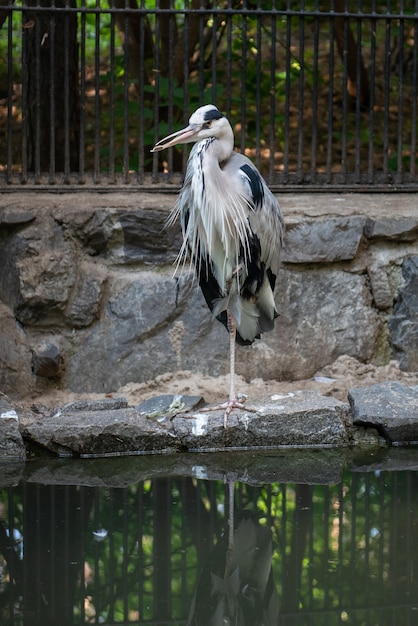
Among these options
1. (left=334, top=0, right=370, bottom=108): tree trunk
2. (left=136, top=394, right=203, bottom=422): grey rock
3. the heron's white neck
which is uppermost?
(left=334, top=0, right=370, bottom=108): tree trunk

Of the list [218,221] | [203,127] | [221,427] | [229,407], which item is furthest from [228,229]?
[221,427]

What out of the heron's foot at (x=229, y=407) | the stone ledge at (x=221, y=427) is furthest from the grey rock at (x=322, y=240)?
the heron's foot at (x=229, y=407)

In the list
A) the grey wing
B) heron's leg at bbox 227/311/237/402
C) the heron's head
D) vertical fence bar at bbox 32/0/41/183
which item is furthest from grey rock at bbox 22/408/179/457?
vertical fence bar at bbox 32/0/41/183

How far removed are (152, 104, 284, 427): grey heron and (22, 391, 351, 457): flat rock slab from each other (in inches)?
4.5

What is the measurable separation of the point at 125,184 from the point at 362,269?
1502mm

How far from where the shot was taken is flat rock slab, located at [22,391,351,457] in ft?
16.3

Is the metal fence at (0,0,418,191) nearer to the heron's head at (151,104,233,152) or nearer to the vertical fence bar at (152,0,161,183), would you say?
the vertical fence bar at (152,0,161,183)

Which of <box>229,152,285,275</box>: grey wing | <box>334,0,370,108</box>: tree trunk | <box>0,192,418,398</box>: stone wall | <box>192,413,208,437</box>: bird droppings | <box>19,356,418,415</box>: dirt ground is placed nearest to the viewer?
<box>192,413,208,437</box>: bird droppings

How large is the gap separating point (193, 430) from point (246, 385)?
81cm

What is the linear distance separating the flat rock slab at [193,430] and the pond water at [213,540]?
0.09m

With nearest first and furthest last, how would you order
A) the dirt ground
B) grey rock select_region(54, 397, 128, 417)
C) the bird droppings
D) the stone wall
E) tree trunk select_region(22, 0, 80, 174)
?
1. the bird droppings
2. grey rock select_region(54, 397, 128, 417)
3. the dirt ground
4. the stone wall
5. tree trunk select_region(22, 0, 80, 174)

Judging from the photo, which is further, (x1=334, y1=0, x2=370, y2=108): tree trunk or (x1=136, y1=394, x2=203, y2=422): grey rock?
(x1=334, y1=0, x2=370, y2=108): tree trunk

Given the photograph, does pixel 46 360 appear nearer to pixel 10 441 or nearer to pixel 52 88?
pixel 10 441

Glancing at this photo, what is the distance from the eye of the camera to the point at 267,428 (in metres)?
5.11
